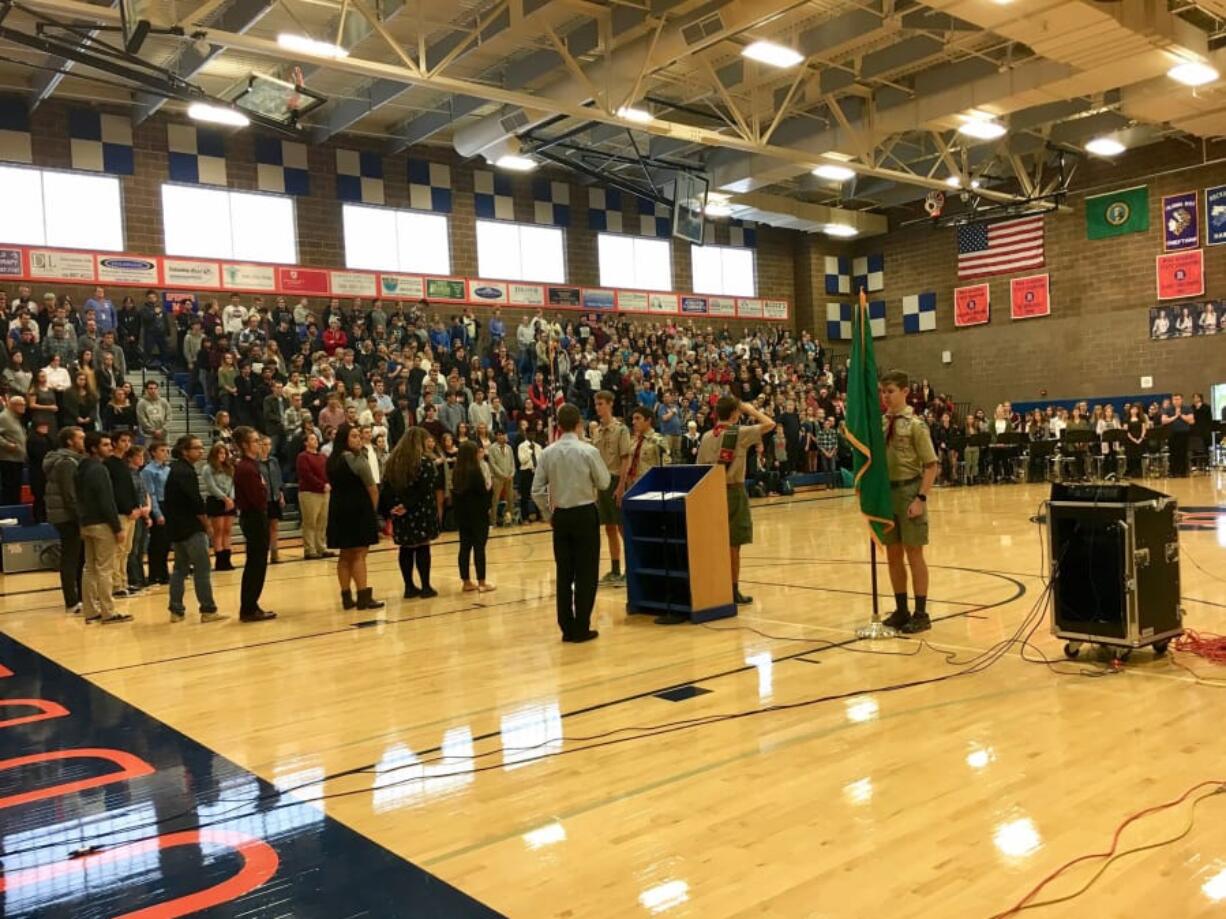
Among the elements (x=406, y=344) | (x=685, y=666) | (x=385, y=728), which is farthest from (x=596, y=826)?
(x=406, y=344)

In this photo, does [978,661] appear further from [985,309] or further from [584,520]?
[985,309]

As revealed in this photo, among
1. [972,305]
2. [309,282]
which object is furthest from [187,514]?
[972,305]

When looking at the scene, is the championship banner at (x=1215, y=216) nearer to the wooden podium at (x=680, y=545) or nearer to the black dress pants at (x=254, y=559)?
the wooden podium at (x=680, y=545)

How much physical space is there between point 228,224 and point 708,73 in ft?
31.7

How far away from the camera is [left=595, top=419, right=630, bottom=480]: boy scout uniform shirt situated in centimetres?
812

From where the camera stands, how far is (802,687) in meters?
4.86

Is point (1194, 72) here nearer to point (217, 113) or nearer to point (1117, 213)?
point (1117, 213)

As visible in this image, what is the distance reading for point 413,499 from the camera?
8156 millimetres

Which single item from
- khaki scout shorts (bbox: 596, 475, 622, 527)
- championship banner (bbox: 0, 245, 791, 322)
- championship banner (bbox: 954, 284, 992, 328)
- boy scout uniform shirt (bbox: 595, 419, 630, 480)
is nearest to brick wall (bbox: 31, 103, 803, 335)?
championship banner (bbox: 0, 245, 791, 322)

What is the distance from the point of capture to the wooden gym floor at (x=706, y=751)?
277 centimetres

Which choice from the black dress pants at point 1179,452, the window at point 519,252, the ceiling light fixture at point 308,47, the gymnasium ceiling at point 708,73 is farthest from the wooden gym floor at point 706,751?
the window at point 519,252

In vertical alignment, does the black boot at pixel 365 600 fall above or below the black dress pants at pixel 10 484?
below

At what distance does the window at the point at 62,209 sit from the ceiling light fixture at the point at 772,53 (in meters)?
11.5

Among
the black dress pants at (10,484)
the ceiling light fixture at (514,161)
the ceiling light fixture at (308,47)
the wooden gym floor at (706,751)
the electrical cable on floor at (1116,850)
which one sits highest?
the ceiling light fixture at (514,161)
